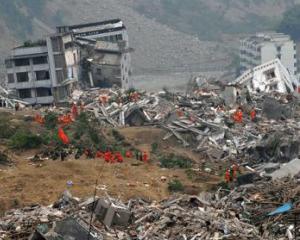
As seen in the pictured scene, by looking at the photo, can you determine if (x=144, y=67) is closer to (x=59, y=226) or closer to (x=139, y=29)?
(x=139, y=29)

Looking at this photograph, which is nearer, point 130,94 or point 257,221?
point 257,221

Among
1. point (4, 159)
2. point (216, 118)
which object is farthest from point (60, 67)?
point (4, 159)

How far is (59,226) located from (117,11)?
9375 centimetres

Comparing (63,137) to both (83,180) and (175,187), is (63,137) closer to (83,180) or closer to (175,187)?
(83,180)

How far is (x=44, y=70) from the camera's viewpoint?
45688mm

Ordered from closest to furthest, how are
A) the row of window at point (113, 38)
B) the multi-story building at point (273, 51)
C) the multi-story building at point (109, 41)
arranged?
the multi-story building at point (109, 41)
the row of window at point (113, 38)
the multi-story building at point (273, 51)

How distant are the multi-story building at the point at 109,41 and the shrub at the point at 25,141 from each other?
23.2 m

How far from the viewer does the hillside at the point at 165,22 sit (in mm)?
91312

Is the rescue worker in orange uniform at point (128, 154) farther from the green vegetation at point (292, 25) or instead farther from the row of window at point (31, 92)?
the green vegetation at point (292, 25)

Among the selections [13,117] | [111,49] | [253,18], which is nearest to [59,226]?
[13,117]

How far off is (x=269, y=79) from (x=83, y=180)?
21.1m

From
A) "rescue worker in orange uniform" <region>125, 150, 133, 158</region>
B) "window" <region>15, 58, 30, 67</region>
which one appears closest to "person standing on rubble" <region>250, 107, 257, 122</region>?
"rescue worker in orange uniform" <region>125, 150, 133, 158</region>

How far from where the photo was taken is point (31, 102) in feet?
151

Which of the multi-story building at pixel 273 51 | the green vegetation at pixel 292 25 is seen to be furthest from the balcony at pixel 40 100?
the green vegetation at pixel 292 25
